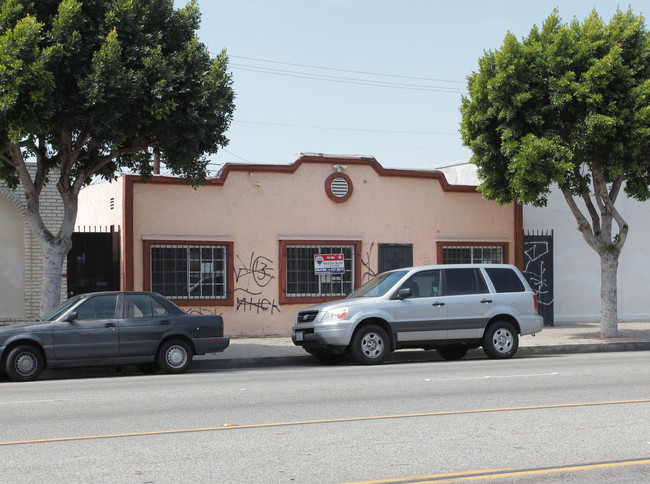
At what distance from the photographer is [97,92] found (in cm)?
1386

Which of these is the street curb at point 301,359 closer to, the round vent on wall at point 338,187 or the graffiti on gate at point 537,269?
the graffiti on gate at point 537,269

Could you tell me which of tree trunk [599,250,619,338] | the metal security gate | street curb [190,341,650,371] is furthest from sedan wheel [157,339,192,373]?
the metal security gate

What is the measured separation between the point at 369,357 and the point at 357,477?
8.81m

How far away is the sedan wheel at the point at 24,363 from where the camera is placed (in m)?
13.0

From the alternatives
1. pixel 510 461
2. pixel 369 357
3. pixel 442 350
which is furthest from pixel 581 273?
pixel 510 461

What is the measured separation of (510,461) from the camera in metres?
6.70

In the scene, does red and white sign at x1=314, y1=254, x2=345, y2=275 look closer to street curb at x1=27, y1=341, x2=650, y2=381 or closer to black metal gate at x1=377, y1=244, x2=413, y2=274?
black metal gate at x1=377, y1=244, x2=413, y2=274

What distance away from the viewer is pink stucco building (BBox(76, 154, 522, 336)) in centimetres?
1919

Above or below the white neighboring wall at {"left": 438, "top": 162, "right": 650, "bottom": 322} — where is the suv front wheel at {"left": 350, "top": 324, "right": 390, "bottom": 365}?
below

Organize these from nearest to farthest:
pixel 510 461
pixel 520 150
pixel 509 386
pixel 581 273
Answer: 1. pixel 510 461
2. pixel 509 386
3. pixel 520 150
4. pixel 581 273

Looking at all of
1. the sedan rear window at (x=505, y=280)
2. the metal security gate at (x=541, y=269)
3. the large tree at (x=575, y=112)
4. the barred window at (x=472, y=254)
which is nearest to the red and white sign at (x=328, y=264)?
the barred window at (x=472, y=254)

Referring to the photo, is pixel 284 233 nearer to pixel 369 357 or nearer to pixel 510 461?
pixel 369 357

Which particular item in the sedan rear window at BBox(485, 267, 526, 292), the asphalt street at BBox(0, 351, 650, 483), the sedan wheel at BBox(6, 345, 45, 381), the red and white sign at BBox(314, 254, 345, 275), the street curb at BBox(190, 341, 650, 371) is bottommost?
the street curb at BBox(190, 341, 650, 371)

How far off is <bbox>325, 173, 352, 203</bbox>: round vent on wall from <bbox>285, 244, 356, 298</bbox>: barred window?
4.08 ft
